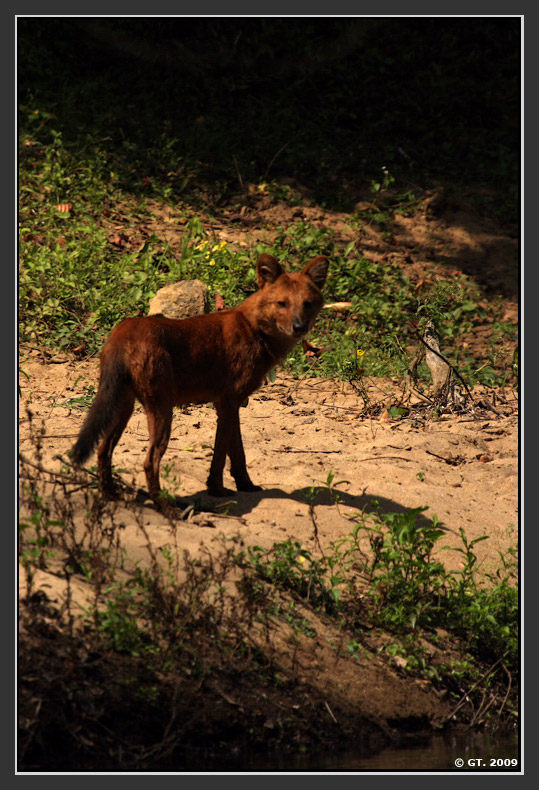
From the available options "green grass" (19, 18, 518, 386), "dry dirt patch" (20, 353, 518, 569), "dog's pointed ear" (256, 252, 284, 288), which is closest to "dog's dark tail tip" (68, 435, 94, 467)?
"dry dirt patch" (20, 353, 518, 569)

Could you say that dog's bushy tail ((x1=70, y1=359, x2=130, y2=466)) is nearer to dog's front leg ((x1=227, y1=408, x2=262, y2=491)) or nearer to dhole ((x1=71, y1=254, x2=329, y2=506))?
dhole ((x1=71, y1=254, x2=329, y2=506))

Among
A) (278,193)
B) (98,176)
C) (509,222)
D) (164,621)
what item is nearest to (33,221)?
(98,176)

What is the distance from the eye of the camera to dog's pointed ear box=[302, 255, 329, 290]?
7586 millimetres

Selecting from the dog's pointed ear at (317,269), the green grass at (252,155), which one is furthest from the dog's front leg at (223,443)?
the green grass at (252,155)

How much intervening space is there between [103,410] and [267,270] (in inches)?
78.3

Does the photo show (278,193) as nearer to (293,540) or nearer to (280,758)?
(293,540)

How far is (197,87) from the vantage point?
49.8ft

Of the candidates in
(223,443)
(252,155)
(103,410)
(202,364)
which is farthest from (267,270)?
(252,155)

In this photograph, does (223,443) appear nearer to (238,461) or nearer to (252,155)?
(238,461)

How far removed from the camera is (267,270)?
293 inches

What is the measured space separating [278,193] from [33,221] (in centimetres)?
357

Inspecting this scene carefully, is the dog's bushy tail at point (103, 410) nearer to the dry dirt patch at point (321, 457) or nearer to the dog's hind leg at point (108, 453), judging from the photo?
the dog's hind leg at point (108, 453)

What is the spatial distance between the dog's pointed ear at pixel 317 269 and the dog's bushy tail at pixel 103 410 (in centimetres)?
199

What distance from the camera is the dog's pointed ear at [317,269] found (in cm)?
759
